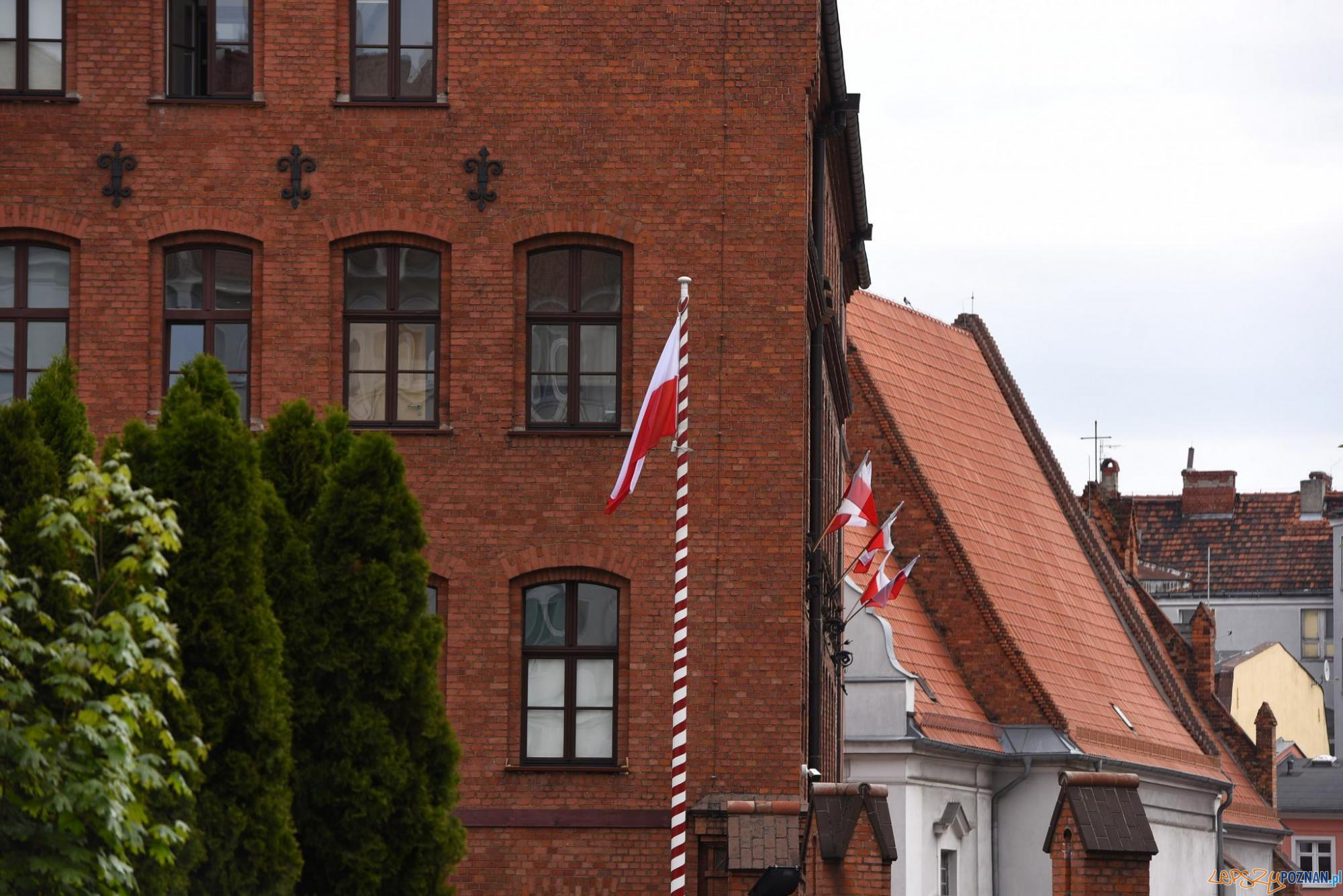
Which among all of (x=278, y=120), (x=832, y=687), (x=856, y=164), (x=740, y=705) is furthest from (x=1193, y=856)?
(x=278, y=120)

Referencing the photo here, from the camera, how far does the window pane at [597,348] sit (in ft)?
81.9

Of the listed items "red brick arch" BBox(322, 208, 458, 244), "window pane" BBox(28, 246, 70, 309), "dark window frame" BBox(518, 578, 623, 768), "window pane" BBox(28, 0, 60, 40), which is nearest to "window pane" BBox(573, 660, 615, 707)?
"dark window frame" BBox(518, 578, 623, 768)

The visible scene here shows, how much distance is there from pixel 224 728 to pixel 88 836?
7.02ft

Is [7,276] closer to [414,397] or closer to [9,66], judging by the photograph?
[9,66]

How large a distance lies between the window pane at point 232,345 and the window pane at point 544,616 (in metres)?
3.92

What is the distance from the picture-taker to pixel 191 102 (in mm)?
24859

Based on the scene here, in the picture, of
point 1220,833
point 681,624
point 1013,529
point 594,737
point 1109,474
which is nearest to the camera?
point 681,624

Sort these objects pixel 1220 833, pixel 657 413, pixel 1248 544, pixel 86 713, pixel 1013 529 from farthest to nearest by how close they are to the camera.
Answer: pixel 1248 544 < pixel 1220 833 < pixel 1013 529 < pixel 657 413 < pixel 86 713

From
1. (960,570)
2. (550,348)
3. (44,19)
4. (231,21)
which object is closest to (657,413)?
(550,348)

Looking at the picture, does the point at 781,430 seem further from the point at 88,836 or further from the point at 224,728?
the point at 88,836

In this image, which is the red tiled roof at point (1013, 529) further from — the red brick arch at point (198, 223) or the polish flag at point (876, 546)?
the red brick arch at point (198, 223)

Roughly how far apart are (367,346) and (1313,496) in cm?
8072

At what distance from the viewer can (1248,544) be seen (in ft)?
315

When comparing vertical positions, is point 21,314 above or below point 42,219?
below
